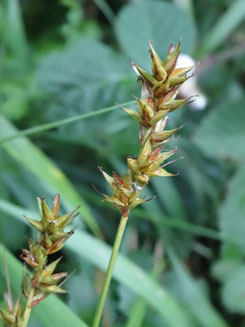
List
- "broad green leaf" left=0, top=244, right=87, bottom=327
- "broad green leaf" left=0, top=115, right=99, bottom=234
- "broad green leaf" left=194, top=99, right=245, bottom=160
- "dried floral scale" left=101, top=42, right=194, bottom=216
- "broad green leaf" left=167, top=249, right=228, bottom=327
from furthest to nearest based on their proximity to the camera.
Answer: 1. "broad green leaf" left=194, top=99, right=245, bottom=160
2. "broad green leaf" left=167, top=249, right=228, bottom=327
3. "broad green leaf" left=0, top=115, right=99, bottom=234
4. "broad green leaf" left=0, top=244, right=87, bottom=327
5. "dried floral scale" left=101, top=42, right=194, bottom=216

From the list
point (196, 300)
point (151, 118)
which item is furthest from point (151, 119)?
point (196, 300)

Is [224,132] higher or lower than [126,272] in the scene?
higher

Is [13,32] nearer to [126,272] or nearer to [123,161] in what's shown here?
[123,161]

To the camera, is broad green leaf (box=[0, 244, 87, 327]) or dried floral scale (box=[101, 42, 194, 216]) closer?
dried floral scale (box=[101, 42, 194, 216])

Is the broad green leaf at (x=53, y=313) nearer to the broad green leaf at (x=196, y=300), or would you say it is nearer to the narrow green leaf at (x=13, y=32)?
the broad green leaf at (x=196, y=300)

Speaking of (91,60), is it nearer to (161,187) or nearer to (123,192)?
(161,187)

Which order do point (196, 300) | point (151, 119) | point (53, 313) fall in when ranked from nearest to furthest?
point (151, 119) → point (53, 313) → point (196, 300)

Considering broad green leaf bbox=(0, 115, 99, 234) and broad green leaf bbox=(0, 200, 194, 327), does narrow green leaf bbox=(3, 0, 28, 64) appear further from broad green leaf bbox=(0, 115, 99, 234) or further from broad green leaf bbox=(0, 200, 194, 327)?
broad green leaf bbox=(0, 200, 194, 327)

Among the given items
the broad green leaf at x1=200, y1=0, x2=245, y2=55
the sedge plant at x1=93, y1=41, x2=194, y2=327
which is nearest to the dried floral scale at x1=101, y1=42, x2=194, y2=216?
the sedge plant at x1=93, y1=41, x2=194, y2=327

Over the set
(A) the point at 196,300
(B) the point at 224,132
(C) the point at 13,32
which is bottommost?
(A) the point at 196,300
